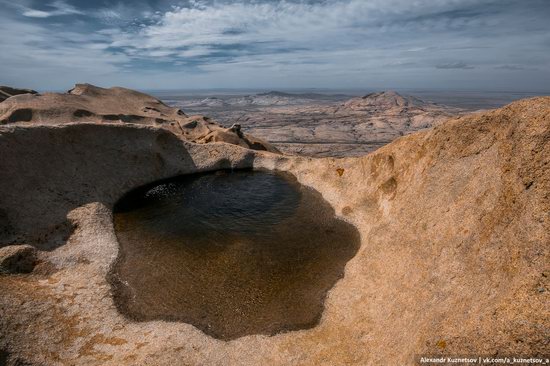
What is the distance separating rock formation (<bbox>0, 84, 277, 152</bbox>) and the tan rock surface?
29.2 meters

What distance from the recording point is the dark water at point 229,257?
21141mm

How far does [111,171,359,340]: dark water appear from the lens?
21141 millimetres

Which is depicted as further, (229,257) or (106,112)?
(106,112)

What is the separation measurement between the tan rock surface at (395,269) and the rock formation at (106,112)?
29.2 meters

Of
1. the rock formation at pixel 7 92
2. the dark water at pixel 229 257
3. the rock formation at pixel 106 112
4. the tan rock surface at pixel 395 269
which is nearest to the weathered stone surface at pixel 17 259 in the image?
the tan rock surface at pixel 395 269

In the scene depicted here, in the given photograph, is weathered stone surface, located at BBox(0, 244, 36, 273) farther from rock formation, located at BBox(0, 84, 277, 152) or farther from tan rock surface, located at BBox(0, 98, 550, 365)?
rock formation, located at BBox(0, 84, 277, 152)

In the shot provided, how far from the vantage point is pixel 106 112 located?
7075 cm

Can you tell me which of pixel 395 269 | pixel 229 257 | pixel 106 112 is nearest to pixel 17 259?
pixel 229 257

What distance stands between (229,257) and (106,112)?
61.5 m

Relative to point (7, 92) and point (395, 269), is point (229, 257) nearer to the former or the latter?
point (395, 269)

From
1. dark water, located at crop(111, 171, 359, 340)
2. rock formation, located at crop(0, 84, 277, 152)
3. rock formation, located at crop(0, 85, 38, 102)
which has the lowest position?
dark water, located at crop(111, 171, 359, 340)

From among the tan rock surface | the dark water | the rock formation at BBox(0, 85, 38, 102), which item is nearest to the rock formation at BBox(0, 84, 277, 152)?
the rock formation at BBox(0, 85, 38, 102)

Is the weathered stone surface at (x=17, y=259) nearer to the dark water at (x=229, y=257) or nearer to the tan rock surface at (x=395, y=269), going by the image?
the tan rock surface at (x=395, y=269)

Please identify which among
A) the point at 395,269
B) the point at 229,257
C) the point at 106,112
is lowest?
the point at 229,257
